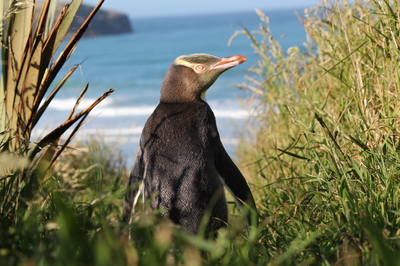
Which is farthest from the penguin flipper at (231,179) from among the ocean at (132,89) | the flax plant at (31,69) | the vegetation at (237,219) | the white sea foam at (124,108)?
the white sea foam at (124,108)

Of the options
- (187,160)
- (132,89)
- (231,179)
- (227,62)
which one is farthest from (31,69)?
(132,89)

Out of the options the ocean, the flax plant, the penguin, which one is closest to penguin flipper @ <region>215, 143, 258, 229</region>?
the penguin

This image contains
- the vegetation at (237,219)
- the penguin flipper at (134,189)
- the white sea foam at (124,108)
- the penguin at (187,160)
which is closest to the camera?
the vegetation at (237,219)

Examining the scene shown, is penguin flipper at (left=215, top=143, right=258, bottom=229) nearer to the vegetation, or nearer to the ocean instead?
the vegetation

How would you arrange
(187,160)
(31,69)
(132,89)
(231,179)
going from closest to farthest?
(187,160) → (31,69) → (231,179) → (132,89)

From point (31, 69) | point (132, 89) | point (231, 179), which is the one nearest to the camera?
point (31, 69)

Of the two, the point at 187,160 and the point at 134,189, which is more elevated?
the point at 187,160

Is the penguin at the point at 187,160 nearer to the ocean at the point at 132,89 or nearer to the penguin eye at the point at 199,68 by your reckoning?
the penguin eye at the point at 199,68

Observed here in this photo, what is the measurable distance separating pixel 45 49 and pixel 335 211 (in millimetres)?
1635

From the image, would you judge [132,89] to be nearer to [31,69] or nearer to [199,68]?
[199,68]

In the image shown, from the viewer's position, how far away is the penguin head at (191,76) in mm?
3129

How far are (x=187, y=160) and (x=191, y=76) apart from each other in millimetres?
522

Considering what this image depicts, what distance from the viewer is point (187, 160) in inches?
112

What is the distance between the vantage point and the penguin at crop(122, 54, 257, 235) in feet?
9.14
